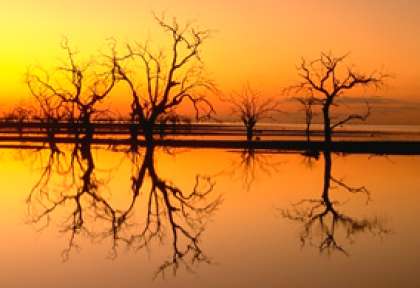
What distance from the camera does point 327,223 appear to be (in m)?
14.1

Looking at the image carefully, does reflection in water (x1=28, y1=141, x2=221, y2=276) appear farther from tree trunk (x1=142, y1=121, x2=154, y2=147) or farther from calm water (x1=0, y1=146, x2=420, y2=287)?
tree trunk (x1=142, y1=121, x2=154, y2=147)

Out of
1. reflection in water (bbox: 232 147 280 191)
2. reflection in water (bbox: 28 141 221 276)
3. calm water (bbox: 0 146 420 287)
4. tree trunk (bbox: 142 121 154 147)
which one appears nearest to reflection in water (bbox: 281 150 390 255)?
calm water (bbox: 0 146 420 287)

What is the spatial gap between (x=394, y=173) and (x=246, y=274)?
52.0 feet

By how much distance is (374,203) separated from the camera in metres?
17.0

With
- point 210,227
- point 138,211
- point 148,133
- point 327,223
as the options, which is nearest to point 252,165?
point 138,211

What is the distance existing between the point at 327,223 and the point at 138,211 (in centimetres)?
397

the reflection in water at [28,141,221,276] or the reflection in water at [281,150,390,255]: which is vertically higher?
the reflection in water at [28,141,221,276]

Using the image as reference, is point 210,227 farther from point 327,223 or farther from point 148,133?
point 148,133

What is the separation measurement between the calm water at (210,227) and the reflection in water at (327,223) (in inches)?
0.9

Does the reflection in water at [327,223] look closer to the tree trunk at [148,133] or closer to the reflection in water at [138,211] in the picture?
the reflection in water at [138,211]

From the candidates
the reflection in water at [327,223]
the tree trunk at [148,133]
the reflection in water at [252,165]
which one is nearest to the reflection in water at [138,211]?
the reflection in water at [252,165]

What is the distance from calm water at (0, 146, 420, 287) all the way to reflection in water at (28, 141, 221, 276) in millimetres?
32

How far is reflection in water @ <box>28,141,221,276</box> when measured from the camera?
11969 millimetres

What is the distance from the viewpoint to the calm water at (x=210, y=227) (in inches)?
380
